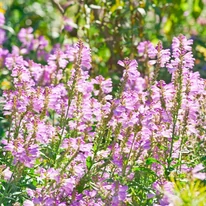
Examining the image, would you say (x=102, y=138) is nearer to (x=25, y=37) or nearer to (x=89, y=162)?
(x=89, y=162)

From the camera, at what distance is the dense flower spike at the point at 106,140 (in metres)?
2.41

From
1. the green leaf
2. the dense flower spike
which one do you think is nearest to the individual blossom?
the dense flower spike

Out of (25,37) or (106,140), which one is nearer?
(106,140)

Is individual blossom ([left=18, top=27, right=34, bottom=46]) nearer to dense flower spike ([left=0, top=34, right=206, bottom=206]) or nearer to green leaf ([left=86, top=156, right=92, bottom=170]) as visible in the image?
dense flower spike ([left=0, top=34, right=206, bottom=206])

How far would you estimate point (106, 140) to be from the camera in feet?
8.72

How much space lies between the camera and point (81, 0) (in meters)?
4.60

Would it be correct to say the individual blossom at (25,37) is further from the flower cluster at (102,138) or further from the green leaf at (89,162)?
the green leaf at (89,162)

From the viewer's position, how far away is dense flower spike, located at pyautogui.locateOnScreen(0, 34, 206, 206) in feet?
7.90

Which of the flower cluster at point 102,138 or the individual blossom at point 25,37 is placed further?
the individual blossom at point 25,37

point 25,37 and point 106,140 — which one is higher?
point 25,37

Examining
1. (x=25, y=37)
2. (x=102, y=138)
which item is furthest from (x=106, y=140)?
(x=25, y=37)

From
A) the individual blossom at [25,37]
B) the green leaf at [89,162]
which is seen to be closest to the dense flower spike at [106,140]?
the green leaf at [89,162]

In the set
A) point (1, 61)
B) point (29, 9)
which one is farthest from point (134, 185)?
point (29, 9)

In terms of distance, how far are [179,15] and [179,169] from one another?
115 inches
